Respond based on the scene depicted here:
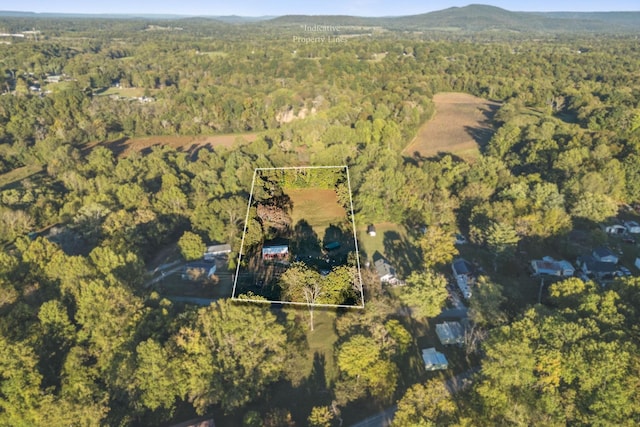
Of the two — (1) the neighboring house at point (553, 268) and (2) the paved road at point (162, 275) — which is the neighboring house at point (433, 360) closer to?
(1) the neighboring house at point (553, 268)

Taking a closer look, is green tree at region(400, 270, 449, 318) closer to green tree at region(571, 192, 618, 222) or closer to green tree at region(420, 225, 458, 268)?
green tree at region(420, 225, 458, 268)

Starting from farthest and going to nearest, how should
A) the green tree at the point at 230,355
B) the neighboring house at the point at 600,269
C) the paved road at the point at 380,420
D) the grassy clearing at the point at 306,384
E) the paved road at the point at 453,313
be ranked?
the neighboring house at the point at 600,269 < the paved road at the point at 453,313 < the grassy clearing at the point at 306,384 < the green tree at the point at 230,355 < the paved road at the point at 380,420

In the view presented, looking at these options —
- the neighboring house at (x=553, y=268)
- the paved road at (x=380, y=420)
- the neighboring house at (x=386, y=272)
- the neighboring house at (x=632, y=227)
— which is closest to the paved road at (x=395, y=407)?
the paved road at (x=380, y=420)

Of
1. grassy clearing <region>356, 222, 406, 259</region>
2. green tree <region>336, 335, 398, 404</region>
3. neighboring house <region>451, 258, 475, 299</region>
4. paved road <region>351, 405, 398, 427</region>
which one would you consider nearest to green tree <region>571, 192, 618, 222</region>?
neighboring house <region>451, 258, 475, 299</region>

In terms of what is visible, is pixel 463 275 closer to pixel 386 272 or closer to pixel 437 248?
pixel 437 248

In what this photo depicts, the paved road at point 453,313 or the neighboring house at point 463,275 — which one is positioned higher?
the neighboring house at point 463,275

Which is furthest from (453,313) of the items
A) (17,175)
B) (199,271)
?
(17,175)
